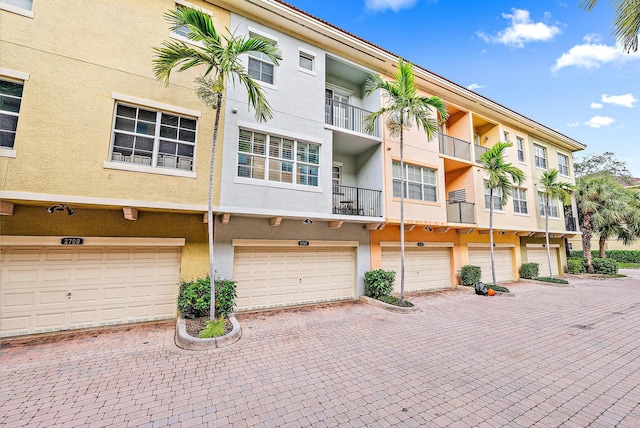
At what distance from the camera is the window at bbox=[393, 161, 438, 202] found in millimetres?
12016

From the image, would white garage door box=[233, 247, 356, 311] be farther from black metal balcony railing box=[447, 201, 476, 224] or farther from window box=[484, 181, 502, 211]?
window box=[484, 181, 502, 211]

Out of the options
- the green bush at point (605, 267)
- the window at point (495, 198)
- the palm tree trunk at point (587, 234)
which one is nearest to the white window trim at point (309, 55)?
the window at point (495, 198)

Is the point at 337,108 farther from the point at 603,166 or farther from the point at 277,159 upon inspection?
the point at 603,166

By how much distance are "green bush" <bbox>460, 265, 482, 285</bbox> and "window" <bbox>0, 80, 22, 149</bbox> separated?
59.0 ft

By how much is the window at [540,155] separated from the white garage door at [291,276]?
17.3 m

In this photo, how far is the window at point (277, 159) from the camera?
895 cm

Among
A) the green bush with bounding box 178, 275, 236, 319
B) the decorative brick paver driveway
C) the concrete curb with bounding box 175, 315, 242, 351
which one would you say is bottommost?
the decorative brick paver driveway

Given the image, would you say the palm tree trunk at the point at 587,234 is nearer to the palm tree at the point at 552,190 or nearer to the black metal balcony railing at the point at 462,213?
the palm tree at the point at 552,190

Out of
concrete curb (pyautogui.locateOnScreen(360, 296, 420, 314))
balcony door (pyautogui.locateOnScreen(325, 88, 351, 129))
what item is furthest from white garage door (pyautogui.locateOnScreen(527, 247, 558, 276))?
balcony door (pyautogui.locateOnScreen(325, 88, 351, 129))

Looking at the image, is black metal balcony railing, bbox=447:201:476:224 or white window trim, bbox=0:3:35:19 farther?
black metal balcony railing, bbox=447:201:476:224

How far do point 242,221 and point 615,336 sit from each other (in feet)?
38.2

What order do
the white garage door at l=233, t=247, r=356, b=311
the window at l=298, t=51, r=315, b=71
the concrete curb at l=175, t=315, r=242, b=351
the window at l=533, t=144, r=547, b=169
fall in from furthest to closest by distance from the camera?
the window at l=533, t=144, r=547, b=169, the window at l=298, t=51, r=315, b=71, the white garage door at l=233, t=247, r=356, b=311, the concrete curb at l=175, t=315, r=242, b=351

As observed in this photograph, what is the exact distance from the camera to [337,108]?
468 inches

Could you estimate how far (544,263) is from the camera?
64.1 ft
